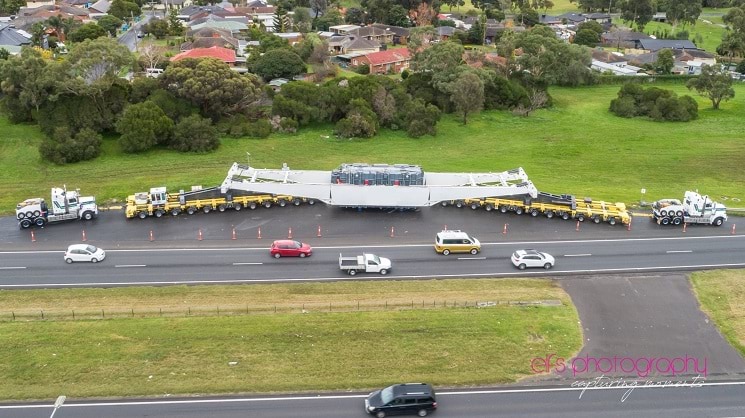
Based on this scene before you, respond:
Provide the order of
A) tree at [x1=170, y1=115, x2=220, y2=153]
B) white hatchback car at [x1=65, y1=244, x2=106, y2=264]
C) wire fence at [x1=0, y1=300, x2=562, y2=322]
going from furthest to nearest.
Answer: tree at [x1=170, y1=115, x2=220, y2=153] < white hatchback car at [x1=65, y1=244, x2=106, y2=264] < wire fence at [x1=0, y1=300, x2=562, y2=322]

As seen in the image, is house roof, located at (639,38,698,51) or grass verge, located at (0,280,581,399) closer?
grass verge, located at (0,280,581,399)

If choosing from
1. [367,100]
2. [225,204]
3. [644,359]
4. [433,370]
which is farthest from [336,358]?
[367,100]

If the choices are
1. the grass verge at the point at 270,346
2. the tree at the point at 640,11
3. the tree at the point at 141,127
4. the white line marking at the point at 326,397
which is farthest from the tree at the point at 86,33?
the tree at the point at 640,11

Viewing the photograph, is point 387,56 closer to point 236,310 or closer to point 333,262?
point 333,262

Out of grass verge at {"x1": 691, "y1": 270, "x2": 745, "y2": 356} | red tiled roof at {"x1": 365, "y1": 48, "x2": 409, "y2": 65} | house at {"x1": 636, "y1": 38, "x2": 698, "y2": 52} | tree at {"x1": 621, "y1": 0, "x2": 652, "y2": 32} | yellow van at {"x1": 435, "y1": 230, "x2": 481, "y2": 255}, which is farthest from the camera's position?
tree at {"x1": 621, "y1": 0, "x2": 652, "y2": 32}

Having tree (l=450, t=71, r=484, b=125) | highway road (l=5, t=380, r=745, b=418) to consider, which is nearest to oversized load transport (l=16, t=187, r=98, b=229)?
highway road (l=5, t=380, r=745, b=418)

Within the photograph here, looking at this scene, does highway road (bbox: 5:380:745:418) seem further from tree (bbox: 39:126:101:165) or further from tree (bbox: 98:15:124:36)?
tree (bbox: 98:15:124:36)

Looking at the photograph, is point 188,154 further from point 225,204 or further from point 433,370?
point 433,370
